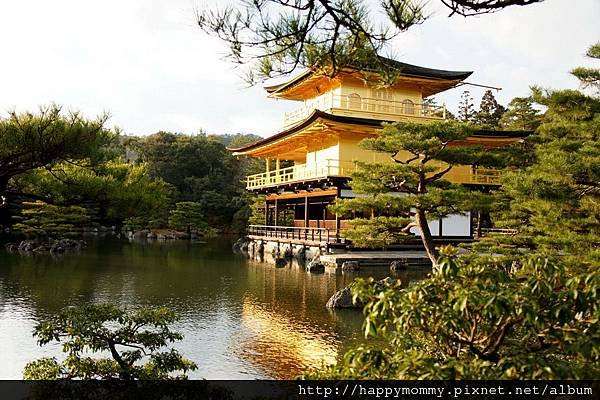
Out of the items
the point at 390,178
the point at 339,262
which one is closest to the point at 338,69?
the point at 390,178

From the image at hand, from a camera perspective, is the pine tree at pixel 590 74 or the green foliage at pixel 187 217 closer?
the pine tree at pixel 590 74

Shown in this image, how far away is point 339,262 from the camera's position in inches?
656

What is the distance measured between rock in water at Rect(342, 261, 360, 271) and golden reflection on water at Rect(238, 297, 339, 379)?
249 inches

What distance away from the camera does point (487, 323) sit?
8.79 feet

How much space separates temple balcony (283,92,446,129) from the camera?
20.4 m

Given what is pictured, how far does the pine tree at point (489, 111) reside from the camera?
39.6 m

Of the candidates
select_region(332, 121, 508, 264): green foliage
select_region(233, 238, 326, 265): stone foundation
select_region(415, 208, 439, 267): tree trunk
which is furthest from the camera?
select_region(233, 238, 326, 265): stone foundation

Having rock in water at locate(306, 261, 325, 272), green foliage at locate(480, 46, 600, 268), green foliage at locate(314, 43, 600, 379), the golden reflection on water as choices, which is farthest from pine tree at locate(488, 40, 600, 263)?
rock in water at locate(306, 261, 325, 272)

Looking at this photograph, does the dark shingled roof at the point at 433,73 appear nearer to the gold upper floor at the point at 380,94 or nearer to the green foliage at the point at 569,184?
the gold upper floor at the point at 380,94

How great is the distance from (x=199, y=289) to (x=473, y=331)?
11.3 metres

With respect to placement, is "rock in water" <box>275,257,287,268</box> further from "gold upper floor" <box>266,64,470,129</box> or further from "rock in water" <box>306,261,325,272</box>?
"gold upper floor" <box>266,64,470,129</box>


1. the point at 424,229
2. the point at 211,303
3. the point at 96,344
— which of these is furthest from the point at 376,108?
the point at 96,344

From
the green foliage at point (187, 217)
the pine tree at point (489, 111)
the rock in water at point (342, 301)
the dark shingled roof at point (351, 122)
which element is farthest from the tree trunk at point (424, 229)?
the pine tree at point (489, 111)

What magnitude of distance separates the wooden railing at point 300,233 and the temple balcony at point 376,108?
4.69 metres
